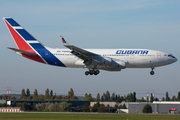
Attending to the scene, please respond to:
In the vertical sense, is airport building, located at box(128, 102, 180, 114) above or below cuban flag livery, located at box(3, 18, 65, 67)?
below

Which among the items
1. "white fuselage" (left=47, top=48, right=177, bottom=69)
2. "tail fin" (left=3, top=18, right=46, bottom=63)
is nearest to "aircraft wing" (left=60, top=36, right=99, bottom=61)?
"white fuselage" (left=47, top=48, right=177, bottom=69)

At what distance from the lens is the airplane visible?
57.5 meters

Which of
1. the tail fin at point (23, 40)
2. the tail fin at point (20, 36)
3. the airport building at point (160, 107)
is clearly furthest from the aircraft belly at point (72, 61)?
the airport building at point (160, 107)

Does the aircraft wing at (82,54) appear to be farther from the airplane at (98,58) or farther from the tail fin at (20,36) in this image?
the tail fin at (20,36)

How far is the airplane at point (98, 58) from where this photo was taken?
2263 inches

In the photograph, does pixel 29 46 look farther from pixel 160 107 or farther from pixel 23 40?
A: pixel 160 107

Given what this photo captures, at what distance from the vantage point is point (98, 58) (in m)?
57.5

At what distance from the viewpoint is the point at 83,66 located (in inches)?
2341

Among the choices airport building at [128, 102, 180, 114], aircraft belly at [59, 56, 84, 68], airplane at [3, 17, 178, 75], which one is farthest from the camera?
airport building at [128, 102, 180, 114]

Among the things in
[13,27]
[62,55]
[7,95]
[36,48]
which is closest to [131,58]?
[62,55]

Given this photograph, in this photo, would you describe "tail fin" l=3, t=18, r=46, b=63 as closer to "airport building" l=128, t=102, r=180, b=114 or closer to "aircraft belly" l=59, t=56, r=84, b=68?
"aircraft belly" l=59, t=56, r=84, b=68

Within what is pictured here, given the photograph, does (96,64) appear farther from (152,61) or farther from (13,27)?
(13,27)

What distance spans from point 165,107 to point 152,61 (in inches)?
2278

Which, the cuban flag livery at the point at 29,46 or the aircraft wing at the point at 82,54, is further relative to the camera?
the cuban flag livery at the point at 29,46
